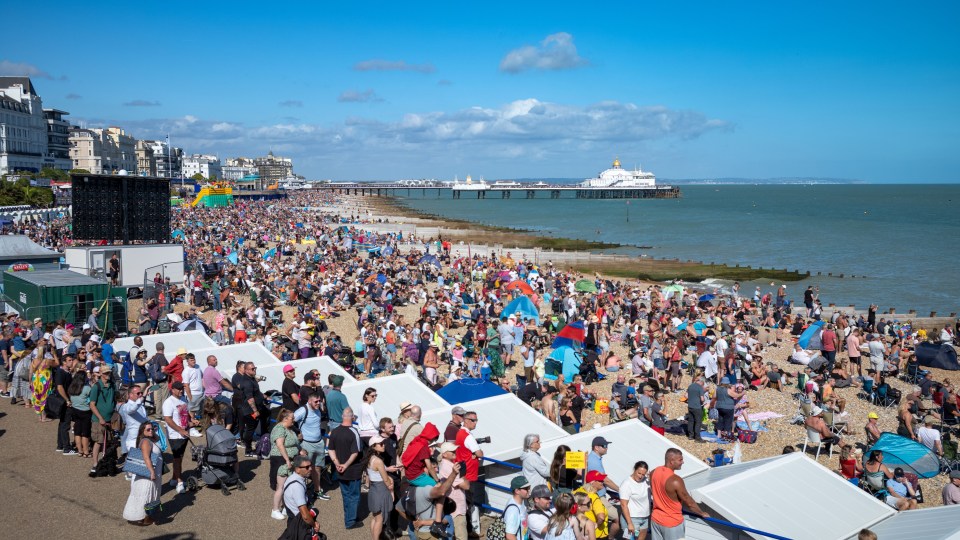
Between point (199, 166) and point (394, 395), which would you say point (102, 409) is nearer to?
point (394, 395)

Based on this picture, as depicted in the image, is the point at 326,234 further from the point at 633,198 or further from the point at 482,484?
the point at 633,198

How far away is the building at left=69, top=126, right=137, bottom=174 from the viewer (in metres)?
105

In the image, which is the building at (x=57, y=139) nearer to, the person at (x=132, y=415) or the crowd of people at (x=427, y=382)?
the crowd of people at (x=427, y=382)

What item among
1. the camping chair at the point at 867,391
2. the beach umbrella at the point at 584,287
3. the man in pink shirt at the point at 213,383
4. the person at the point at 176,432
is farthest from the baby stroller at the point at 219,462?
the beach umbrella at the point at 584,287

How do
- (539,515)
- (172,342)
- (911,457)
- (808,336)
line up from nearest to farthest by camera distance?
1. (539,515)
2. (911,457)
3. (172,342)
4. (808,336)

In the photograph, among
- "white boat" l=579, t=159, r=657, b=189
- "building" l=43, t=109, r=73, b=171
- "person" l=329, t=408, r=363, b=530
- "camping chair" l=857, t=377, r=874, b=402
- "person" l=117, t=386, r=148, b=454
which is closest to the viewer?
"person" l=329, t=408, r=363, b=530

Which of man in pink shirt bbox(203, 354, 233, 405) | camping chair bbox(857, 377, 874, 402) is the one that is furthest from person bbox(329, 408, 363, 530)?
camping chair bbox(857, 377, 874, 402)

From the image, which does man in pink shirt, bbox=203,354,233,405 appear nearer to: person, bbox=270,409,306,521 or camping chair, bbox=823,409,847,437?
person, bbox=270,409,306,521

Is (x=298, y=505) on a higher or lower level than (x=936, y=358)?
higher

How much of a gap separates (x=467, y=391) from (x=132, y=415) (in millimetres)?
3854

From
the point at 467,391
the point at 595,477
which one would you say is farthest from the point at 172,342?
the point at 595,477

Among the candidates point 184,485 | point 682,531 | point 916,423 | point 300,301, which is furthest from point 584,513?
point 300,301

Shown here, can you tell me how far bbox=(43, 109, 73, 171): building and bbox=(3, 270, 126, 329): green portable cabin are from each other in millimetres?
95062

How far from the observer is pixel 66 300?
520 inches
